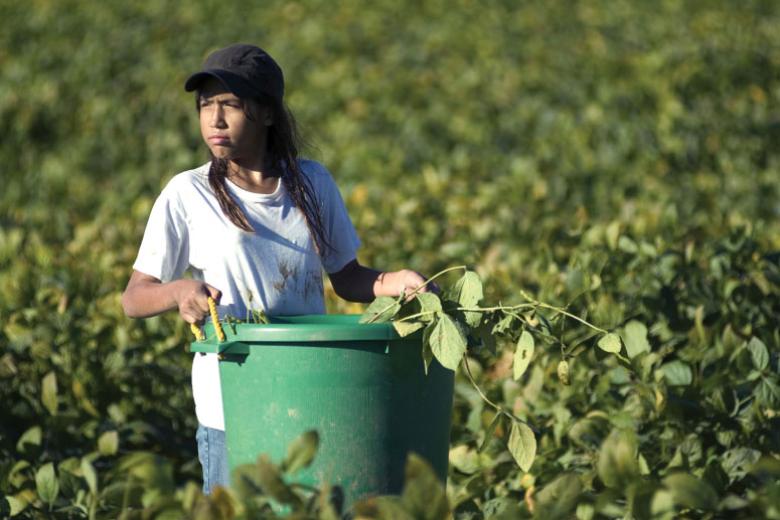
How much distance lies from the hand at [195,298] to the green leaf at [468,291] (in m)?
0.48

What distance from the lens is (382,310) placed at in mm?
2510

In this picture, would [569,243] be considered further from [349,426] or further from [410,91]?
[410,91]

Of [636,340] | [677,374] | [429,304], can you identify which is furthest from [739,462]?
[429,304]

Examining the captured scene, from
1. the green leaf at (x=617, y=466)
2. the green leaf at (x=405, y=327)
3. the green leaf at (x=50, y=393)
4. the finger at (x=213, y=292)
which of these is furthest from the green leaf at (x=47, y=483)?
the green leaf at (x=617, y=466)

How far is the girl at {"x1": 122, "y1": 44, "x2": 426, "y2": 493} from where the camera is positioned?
8.76 ft

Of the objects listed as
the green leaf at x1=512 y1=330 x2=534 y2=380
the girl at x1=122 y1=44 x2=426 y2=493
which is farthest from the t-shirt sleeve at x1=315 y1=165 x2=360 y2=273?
the green leaf at x1=512 y1=330 x2=534 y2=380

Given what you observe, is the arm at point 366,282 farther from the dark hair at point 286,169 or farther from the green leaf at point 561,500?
the green leaf at point 561,500

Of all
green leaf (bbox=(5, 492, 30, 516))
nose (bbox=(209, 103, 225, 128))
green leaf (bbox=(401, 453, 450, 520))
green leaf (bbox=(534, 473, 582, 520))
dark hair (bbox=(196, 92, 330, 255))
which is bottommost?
green leaf (bbox=(5, 492, 30, 516))

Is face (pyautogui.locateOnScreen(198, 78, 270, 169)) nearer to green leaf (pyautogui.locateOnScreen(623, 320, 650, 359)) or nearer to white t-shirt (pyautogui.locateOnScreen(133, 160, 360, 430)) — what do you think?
white t-shirt (pyautogui.locateOnScreen(133, 160, 360, 430))

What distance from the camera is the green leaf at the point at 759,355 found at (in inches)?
126

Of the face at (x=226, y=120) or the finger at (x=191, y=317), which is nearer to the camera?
the finger at (x=191, y=317)

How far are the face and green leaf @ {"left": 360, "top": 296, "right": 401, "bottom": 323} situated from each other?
0.50 m

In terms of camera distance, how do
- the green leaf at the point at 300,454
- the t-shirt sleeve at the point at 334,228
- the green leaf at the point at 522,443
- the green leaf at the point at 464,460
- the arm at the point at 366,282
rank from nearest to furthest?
the green leaf at the point at 300,454, the green leaf at the point at 522,443, the arm at the point at 366,282, the t-shirt sleeve at the point at 334,228, the green leaf at the point at 464,460

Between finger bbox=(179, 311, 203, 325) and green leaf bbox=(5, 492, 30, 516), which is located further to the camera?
green leaf bbox=(5, 492, 30, 516)
